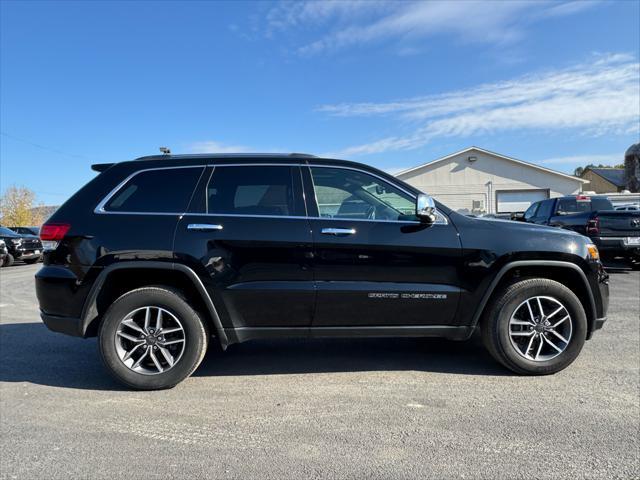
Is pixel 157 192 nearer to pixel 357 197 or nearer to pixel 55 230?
pixel 55 230

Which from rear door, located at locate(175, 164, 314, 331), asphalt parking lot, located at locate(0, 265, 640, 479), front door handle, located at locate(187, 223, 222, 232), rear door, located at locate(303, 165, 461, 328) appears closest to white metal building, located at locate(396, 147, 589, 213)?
asphalt parking lot, located at locate(0, 265, 640, 479)

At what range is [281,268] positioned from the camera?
3682 mm

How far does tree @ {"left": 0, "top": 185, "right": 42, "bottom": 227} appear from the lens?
171ft

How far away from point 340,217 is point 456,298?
1.19 metres

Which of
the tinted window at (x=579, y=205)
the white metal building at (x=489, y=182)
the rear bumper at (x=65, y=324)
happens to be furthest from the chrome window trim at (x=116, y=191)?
the white metal building at (x=489, y=182)

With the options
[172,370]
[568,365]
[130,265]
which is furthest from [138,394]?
[568,365]

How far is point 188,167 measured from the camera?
155 inches

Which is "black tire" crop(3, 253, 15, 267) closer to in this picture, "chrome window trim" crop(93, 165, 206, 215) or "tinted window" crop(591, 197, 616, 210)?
"chrome window trim" crop(93, 165, 206, 215)

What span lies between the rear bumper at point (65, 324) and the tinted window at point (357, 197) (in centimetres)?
222

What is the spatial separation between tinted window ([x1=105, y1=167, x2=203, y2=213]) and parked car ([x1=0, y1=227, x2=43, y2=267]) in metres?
16.0

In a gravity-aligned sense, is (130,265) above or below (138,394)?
above

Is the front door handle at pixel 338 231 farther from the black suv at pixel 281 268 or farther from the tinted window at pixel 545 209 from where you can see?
the tinted window at pixel 545 209

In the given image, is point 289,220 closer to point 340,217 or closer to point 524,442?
point 340,217

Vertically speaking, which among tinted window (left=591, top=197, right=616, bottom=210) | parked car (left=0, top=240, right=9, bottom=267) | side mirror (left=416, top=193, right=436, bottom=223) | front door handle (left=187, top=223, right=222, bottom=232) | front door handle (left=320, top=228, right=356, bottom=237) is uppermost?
tinted window (left=591, top=197, right=616, bottom=210)
